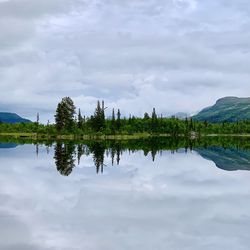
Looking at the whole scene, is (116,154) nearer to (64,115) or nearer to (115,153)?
(115,153)

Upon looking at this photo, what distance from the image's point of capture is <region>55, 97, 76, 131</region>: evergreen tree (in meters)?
167

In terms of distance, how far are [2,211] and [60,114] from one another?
5538 inches

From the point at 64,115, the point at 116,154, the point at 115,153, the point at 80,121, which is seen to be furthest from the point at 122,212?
the point at 80,121

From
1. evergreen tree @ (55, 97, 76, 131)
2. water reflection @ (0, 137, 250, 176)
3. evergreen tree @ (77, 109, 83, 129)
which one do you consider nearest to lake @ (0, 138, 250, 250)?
water reflection @ (0, 137, 250, 176)

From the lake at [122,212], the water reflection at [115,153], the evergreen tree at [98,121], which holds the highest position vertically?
the evergreen tree at [98,121]

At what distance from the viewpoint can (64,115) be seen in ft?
546

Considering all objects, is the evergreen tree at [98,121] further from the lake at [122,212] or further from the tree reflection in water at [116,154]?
the lake at [122,212]

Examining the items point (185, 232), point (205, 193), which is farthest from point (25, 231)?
point (205, 193)

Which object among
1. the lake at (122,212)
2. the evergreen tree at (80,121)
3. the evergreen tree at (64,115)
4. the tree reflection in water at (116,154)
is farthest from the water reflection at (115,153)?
the evergreen tree at (80,121)

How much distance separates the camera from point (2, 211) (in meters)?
26.6

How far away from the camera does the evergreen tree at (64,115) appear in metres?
167

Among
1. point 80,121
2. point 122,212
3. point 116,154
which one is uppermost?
point 80,121

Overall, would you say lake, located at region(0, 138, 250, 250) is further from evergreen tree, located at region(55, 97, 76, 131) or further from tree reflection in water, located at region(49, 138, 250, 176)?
evergreen tree, located at region(55, 97, 76, 131)

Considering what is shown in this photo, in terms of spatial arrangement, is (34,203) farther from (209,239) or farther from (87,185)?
(209,239)
